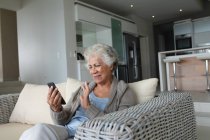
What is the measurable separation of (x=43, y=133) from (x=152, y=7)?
6139 millimetres

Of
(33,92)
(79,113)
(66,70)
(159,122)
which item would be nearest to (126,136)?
(159,122)

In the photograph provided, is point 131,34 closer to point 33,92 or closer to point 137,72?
point 137,72

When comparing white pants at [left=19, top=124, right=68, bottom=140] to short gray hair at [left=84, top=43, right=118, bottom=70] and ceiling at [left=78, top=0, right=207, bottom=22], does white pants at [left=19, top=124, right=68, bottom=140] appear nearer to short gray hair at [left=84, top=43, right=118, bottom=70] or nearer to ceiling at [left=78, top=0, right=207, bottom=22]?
short gray hair at [left=84, top=43, right=118, bottom=70]

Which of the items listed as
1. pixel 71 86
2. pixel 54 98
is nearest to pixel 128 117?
pixel 54 98

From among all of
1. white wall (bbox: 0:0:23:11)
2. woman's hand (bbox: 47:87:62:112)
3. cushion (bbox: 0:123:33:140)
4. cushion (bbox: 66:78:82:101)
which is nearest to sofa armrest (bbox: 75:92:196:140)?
woman's hand (bbox: 47:87:62:112)

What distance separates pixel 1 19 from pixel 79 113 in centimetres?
593

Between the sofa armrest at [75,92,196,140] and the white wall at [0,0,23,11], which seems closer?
the sofa armrest at [75,92,196,140]

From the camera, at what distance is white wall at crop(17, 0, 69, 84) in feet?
15.3

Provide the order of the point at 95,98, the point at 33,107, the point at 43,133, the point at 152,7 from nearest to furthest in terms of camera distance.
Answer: the point at 43,133 < the point at 95,98 < the point at 33,107 < the point at 152,7

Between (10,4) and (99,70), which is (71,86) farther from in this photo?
(10,4)

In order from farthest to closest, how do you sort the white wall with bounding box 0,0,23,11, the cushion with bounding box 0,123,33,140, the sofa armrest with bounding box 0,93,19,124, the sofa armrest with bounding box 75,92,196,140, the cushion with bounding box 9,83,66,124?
the white wall with bounding box 0,0,23,11 → the sofa armrest with bounding box 0,93,19,124 → the cushion with bounding box 9,83,66,124 → the cushion with bounding box 0,123,33,140 → the sofa armrest with bounding box 75,92,196,140

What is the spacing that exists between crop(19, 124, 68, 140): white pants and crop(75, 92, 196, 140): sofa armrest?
0.40m

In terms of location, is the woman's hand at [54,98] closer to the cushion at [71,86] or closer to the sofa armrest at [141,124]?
the cushion at [71,86]

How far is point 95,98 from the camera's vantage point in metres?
1.37
